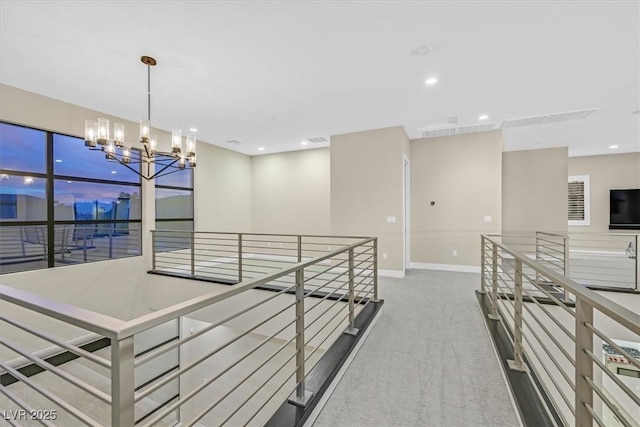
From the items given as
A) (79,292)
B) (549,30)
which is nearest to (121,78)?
(79,292)

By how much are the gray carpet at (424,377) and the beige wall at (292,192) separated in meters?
3.77

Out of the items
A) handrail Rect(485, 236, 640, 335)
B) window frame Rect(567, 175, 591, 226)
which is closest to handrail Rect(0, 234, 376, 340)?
handrail Rect(485, 236, 640, 335)

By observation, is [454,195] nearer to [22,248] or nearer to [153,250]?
[153,250]

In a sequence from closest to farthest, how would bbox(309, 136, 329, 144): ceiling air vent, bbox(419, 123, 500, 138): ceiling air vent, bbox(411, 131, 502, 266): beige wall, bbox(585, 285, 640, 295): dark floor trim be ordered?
bbox(585, 285, 640, 295): dark floor trim
bbox(419, 123, 500, 138): ceiling air vent
bbox(411, 131, 502, 266): beige wall
bbox(309, 136, 329, 144): ceiling air vent

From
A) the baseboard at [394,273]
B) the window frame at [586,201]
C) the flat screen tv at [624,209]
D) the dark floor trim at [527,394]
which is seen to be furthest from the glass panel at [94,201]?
the flat screen tv at [624,209]

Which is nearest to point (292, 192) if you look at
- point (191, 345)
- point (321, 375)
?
point (191, 345)

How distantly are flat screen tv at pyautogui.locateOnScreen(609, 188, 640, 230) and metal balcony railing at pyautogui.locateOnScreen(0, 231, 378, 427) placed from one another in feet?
25.7

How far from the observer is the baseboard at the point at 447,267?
18.7 feet

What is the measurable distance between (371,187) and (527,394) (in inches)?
163

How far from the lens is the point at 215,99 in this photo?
4148 millimetres

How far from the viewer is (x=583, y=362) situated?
1199 mm

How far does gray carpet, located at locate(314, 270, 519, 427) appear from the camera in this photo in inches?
72.0

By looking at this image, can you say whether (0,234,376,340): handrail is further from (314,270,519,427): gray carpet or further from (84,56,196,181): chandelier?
(84,56,196,181): chandelier

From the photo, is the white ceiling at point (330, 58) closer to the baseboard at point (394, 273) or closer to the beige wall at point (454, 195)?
the beige wall at point (454, 195)
